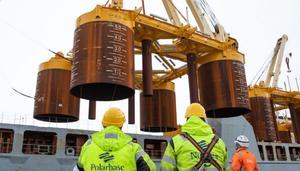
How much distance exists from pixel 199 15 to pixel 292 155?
639 inches

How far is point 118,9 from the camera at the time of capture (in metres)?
18.2

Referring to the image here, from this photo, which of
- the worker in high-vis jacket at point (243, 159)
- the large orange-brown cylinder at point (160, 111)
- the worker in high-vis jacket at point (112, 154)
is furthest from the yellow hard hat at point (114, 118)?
the large orange-brown cylinder at point (160, 111)

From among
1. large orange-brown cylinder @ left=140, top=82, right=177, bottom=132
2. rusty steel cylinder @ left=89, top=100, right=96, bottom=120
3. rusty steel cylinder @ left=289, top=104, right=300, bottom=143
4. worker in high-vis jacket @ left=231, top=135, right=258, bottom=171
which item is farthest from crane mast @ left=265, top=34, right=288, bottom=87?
worker in high-vis jacket @ left=231, top=135, right=258, bottom=171

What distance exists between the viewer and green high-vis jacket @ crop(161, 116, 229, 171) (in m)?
3.54

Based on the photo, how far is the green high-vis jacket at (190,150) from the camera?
3.54 m

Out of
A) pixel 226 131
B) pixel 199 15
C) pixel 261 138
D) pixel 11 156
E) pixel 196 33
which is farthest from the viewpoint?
pixel 261 138

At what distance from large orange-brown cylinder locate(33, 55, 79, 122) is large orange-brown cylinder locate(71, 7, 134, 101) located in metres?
5.38

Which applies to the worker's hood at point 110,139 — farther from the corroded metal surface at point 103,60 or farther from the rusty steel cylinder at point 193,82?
the rusty steel cylinder at point 193,82

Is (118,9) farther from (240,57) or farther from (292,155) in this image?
(292,155)

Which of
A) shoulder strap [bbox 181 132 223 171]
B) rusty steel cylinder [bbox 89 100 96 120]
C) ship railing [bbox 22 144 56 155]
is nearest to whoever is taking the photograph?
shoulder strap [bbox 181 132 223 171]

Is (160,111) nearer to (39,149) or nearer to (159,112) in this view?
(159,112)

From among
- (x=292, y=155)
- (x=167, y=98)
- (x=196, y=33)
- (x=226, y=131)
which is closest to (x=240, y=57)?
(x=196, y=33)

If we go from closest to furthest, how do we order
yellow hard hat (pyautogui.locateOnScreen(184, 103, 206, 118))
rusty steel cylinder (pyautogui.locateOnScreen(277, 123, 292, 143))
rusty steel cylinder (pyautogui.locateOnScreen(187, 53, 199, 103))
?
yellow hard hat (pyautogui.locateOnScreen(184, 103, 206, 118)) < rusty steel cylinder (pyautogui.locateOnScreen(187, 53, 199, 103)) < rusty steel cylinder (pyautogui.locateOnScreen(277, 123, 292, 143))

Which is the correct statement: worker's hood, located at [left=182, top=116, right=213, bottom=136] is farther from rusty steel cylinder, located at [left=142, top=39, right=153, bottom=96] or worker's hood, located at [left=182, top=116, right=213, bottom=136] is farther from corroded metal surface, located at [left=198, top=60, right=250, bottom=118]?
corroded metal surface, located at [left=198, top=60, right=250, bottom=118]
